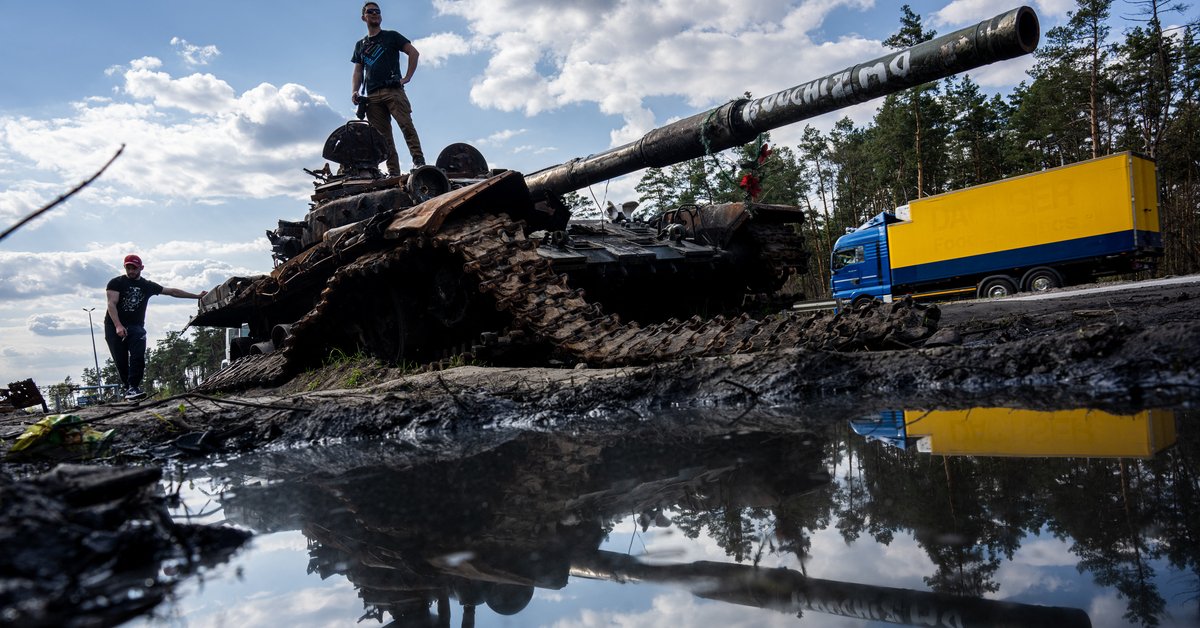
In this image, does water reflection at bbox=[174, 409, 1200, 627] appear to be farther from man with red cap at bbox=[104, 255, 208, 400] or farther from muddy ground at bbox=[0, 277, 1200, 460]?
man with red cap at bbox=[104, 255, 208, 400]

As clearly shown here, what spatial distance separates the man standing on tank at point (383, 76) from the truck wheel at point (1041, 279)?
47.3 ft

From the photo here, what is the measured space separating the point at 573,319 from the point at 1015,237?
15014mm

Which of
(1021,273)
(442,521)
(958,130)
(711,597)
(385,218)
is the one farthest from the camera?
(958,130)

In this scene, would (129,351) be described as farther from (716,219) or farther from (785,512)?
(785,512)

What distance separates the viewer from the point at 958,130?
38.7m

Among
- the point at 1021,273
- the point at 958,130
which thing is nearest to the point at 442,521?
the point at 1021,273

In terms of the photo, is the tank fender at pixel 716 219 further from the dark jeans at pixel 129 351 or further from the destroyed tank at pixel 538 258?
the dark jeans at pixel 129 351

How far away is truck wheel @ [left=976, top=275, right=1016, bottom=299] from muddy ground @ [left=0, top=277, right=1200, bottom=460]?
46.8ft

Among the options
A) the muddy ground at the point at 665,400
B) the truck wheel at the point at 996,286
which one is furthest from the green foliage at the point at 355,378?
the truck wheel at the point at 996,286

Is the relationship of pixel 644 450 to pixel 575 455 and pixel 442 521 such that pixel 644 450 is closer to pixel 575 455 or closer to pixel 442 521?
pixel 575 455

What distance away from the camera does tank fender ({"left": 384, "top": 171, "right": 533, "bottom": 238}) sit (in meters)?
6.06

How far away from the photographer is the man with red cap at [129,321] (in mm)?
8992

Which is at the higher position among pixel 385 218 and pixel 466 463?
pixel 385 218

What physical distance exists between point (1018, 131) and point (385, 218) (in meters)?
40.8
